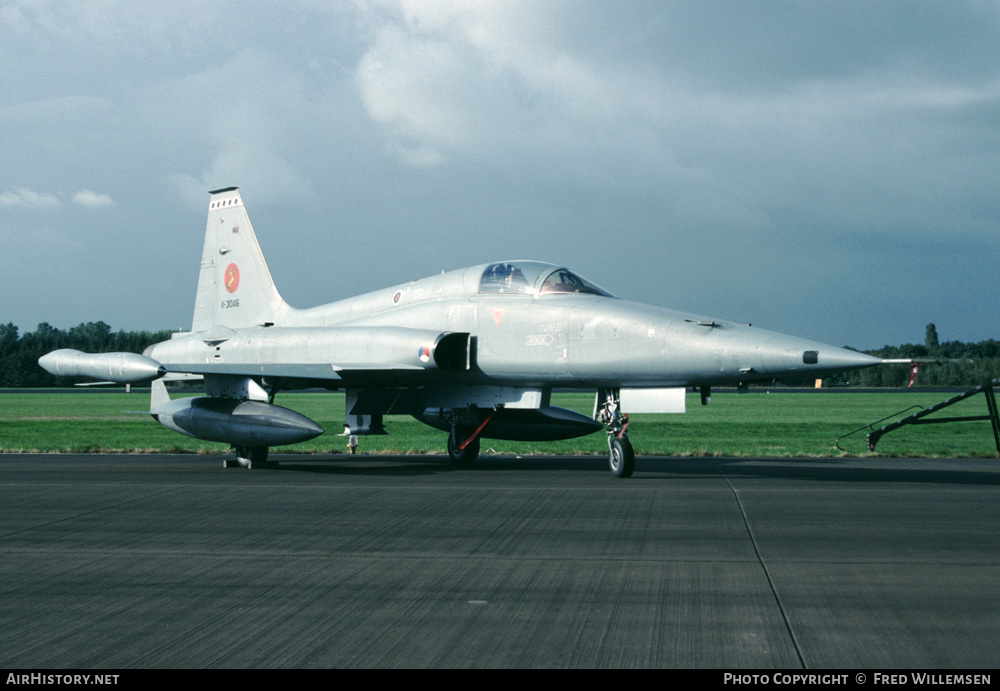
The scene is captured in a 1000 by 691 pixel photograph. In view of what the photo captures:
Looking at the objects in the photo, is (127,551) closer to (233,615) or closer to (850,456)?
(233,615)

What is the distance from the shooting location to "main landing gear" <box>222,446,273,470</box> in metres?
16.8

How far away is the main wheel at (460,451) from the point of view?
1714 centimetres

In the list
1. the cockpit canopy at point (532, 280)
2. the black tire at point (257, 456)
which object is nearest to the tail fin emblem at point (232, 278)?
the black tire at point (257, 456)

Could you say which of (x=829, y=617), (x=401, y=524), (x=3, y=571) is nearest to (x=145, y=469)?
(x=401, y=524)

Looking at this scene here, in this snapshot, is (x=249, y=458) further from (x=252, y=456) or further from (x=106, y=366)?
(x=106, y=366)

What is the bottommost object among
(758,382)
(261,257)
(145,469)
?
(145,469)

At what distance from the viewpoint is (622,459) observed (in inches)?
547

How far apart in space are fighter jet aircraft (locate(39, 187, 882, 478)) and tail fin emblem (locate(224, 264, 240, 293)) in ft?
2.41

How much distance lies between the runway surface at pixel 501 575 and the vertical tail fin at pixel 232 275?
7.54 m

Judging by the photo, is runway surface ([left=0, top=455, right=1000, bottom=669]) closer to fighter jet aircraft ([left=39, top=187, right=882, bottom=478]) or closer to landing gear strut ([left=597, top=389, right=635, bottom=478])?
landing gear strut ([left=597, top=389, right=635, bottom=478])

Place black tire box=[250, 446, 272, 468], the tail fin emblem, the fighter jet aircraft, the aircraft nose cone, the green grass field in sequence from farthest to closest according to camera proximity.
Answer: the green grass field < the tail fin emblem < black tire box=[250, 446, 272, 468] < the fighter jet aircraft < the aircraft nose cone

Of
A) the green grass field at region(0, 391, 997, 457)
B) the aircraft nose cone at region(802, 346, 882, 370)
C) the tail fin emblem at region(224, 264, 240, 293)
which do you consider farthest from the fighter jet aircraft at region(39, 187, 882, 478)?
the green grass field at region(0, 391, 997, 457)
